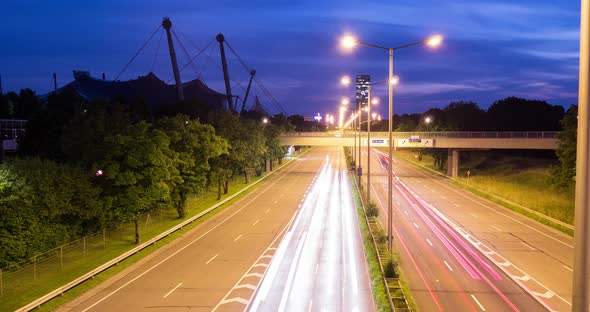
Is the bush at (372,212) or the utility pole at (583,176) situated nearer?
the utility pole at (583,176)

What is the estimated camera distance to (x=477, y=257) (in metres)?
29.0

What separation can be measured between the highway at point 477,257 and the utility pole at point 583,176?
14115 mm

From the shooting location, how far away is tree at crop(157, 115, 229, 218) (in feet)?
134

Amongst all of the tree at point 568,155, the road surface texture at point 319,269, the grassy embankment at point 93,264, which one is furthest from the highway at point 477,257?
the grassy embankment at point 93,264

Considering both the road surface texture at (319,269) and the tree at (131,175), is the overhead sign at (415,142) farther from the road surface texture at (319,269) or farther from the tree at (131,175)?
the tree at (131,175)

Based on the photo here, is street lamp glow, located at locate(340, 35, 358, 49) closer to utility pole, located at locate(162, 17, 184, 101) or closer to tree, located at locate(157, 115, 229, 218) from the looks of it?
tree, located at locate(157, 115, 229, 218)

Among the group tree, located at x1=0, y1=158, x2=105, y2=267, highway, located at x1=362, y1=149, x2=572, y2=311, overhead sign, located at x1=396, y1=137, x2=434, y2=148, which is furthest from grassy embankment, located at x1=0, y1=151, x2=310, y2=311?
overhead sign, located at x1=396, y1=137, x2=434, y2=148

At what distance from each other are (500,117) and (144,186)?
119852mm

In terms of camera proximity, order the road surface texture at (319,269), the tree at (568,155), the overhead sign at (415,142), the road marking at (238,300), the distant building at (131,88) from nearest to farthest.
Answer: the road surface texture at (319,269) → the road marking at (238,300) → the tree at (568,155) → the overhead sign at (415,142) → the distant building at (131,88)

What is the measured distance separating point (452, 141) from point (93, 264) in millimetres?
61715

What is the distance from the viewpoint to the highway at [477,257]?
21562 mm

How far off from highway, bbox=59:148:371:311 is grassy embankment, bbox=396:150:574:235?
17657 mm

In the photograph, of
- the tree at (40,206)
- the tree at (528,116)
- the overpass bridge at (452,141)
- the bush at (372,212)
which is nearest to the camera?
the tree at (40,206)

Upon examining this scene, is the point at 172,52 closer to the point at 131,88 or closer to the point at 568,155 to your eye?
the point at 131,88
